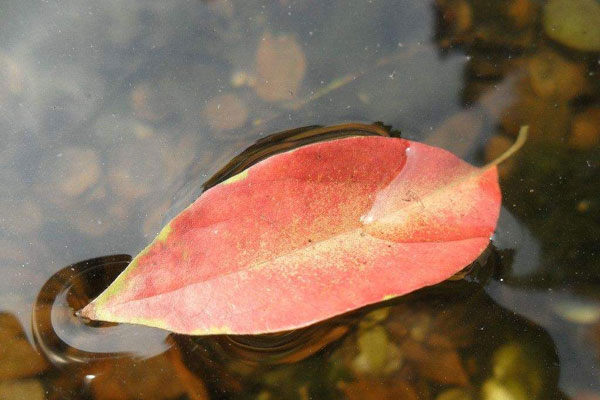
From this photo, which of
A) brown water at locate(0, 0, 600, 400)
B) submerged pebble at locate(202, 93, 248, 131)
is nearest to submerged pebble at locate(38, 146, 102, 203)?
brown water at locate(0, 0, 600, 400)

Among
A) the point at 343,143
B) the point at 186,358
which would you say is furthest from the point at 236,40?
the point at 186,358

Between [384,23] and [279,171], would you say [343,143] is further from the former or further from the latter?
[384,23]

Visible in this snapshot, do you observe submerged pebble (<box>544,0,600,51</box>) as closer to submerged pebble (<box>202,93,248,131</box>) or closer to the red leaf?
the red leaf

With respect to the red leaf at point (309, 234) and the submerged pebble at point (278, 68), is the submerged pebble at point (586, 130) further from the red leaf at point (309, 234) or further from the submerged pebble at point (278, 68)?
the submerged pebble at point (278, 68)

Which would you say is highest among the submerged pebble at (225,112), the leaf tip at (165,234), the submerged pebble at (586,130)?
the submerged pebble at (225,112)

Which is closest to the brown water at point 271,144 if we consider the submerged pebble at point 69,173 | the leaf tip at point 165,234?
the submerged pebble at point 69,173
